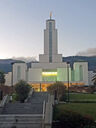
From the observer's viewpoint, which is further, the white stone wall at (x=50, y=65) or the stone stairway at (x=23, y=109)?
the white stone wall at (x=50, y=65)

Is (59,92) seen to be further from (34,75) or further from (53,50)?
(53,50)

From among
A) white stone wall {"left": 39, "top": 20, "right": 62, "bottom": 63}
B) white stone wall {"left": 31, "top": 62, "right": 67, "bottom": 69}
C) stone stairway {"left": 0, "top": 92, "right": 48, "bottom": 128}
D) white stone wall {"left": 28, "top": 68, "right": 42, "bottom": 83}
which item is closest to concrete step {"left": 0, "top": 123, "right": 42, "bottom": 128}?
stone stairway {"left": 0, "top": 92, "right": 48, "bottom": 128}

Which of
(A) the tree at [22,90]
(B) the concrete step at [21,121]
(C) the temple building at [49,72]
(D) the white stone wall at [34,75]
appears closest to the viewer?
(B) the concrete step at [21,121]

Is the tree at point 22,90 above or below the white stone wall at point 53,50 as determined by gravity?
below

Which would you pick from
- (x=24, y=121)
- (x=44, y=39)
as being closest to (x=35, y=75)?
(x=44, y=39)

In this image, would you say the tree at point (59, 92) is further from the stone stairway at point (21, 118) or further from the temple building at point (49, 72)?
the temple building at point (49, 72)

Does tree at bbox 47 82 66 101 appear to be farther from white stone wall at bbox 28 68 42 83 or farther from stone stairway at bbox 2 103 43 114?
white stone wall at bbox 28 68 42 83

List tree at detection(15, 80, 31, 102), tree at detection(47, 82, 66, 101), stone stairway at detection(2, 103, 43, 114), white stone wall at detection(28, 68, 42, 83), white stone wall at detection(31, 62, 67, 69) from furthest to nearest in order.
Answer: white stone wall at detection(31, 62, 67, 69) < white stone wall at detection(28, 68, 42, 83) < tree at detection(15, 80, 31, 102) < tree at detection(47, 82, 66, 101) < stone stairway at detection(2, 103, 43, 114)

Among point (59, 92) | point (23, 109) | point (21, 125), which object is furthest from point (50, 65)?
point (21, 125)

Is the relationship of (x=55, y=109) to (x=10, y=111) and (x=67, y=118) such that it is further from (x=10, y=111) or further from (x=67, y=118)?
(x=67, y=118)

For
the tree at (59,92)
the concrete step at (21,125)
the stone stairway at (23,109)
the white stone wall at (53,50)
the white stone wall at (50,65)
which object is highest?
the white stone wall at (53,50)

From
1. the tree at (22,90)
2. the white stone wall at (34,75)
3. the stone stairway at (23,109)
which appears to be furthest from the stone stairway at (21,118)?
the white stone wall at (34,75)

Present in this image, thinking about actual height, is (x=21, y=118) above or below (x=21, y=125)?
above

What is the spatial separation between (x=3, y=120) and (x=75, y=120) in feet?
22.7
